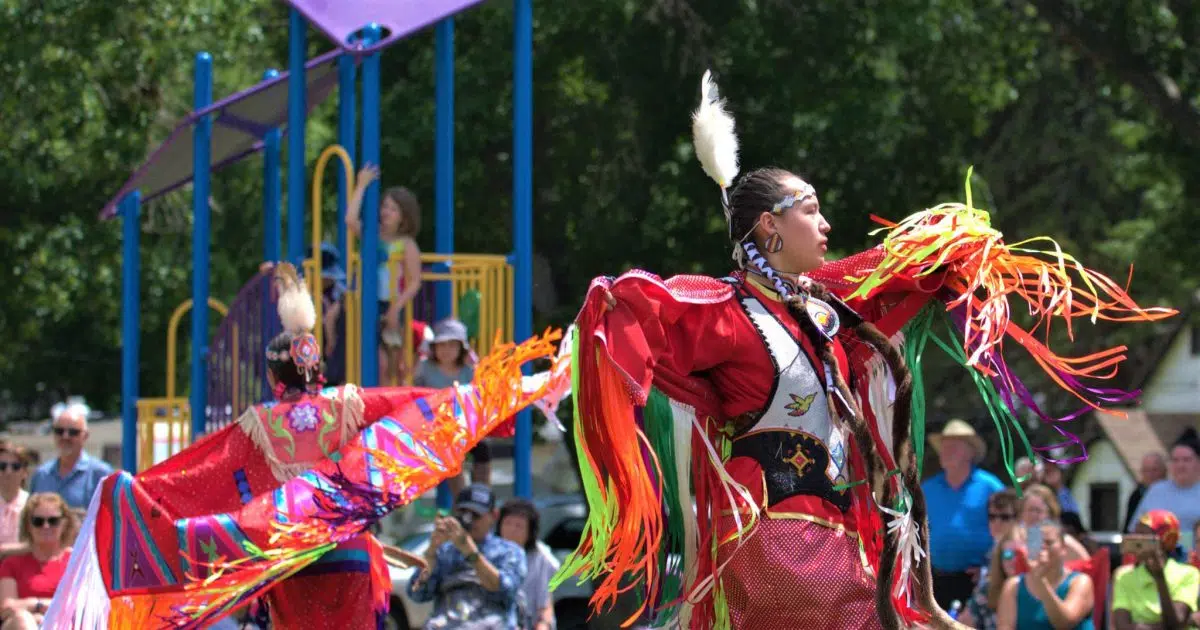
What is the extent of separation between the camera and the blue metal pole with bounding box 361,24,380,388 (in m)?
8.45

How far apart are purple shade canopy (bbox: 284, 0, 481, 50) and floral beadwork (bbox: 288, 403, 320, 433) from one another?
243 cm

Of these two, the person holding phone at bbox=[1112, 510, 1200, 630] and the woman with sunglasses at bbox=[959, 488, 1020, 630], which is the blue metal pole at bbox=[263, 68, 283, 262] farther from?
the person holding phone at bbox=[1112, 510, 1200, 630]

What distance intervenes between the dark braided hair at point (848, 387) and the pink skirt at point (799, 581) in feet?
0.28

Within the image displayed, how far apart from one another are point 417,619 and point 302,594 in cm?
579

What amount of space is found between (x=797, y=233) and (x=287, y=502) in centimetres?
259

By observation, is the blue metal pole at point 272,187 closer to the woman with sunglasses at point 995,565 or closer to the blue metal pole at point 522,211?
the blue metal pole at point 522,211

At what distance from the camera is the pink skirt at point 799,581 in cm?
428

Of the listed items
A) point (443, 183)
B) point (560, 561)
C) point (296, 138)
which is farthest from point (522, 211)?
point (560, 561)

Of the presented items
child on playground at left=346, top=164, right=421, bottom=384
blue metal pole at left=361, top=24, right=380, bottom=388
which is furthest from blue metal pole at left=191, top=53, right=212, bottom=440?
blue metal pole at left=361, top=24, right=380, bottom=388

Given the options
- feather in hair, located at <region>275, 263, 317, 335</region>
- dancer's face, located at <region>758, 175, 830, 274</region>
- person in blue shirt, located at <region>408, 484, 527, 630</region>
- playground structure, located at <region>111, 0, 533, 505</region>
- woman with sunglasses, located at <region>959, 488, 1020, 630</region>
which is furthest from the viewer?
playground structure, located at <region>111, 0, 533, 505</region>

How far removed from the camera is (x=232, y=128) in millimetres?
11258

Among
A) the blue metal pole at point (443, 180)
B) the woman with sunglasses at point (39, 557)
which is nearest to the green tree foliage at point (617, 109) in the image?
the blue metal pole at point (443, 180)

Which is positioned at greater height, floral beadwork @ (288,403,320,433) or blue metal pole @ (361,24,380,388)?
blue metal pole @ (361,24,380,388)

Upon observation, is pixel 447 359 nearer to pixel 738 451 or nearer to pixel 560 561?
pixel 560 561
